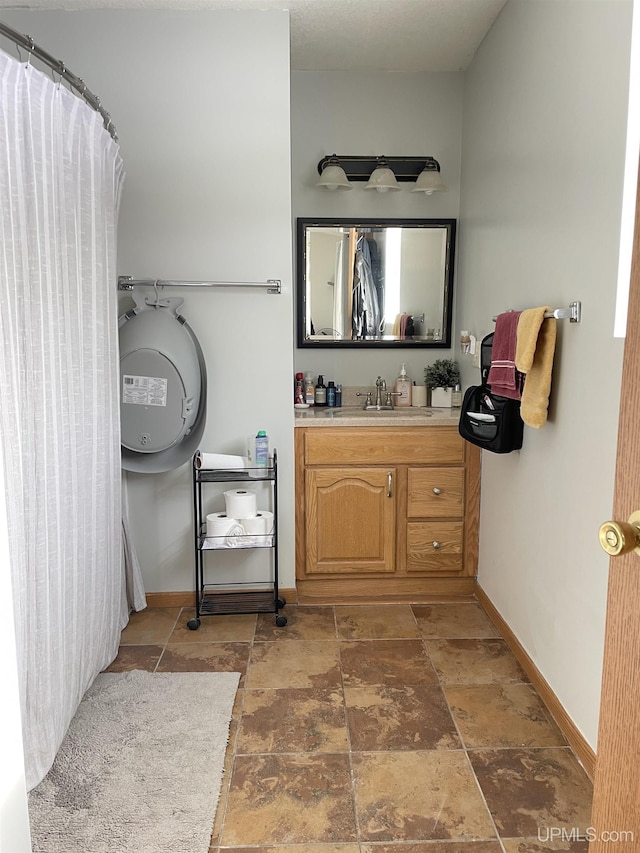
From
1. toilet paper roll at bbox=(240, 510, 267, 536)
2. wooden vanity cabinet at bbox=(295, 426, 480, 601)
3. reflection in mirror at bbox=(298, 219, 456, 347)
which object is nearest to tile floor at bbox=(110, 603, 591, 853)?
wooden vanity cabinet at bbox=(295, 426, 480, 601)

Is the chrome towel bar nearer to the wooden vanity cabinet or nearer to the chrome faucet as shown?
the wooden vanity cabinet

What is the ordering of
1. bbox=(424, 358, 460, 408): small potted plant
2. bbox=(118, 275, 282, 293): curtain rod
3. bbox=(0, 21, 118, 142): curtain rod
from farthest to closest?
bbox=(424, 358, 460, 408): small potted plant
bbox=(118, 275, 282, 293): curtain rod
bbox=(0, 21, 118, 142): curtain rod

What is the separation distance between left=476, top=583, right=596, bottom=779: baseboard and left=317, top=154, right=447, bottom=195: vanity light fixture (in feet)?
6.69

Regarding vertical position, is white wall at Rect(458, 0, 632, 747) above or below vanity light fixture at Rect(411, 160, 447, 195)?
below

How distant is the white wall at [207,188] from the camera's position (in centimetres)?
269

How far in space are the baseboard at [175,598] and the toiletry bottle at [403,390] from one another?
Answer: 112cm

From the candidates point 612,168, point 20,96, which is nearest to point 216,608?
point 20,96

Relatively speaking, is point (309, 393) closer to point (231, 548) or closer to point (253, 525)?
point (253, 525)

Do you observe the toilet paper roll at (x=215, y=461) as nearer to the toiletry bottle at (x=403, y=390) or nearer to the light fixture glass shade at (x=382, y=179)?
the toiletry bottle at (x=403, y=390)

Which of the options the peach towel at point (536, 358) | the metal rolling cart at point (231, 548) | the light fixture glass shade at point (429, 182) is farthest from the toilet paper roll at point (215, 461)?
the light fixture glass shade at point (429, 182)

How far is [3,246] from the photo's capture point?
5.07ft

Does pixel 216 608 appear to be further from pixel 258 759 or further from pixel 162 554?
pixel 258 759

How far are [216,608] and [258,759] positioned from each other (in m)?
1.00

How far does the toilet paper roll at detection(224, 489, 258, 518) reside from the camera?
282 cm
